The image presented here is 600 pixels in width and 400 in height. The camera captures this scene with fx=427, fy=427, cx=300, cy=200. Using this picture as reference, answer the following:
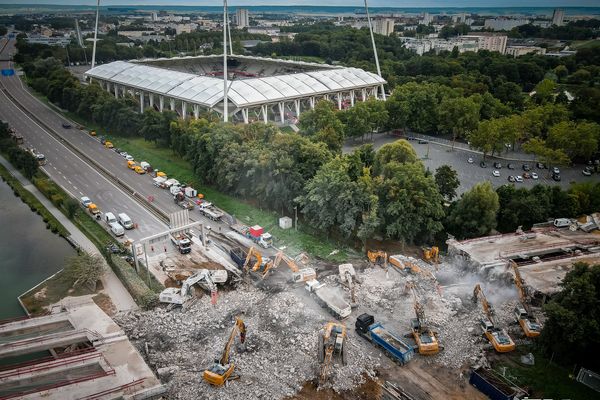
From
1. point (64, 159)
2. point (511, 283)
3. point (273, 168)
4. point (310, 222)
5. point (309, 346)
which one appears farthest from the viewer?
point (64, 159)

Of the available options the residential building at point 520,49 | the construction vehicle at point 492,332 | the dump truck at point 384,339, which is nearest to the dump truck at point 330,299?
the dump truck at point 384,339

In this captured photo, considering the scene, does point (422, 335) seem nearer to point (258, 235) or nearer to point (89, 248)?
point (258, 235)

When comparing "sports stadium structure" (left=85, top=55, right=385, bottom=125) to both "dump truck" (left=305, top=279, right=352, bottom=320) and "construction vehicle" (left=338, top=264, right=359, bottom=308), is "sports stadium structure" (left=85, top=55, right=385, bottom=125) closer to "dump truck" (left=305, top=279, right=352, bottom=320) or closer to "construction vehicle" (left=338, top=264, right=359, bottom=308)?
"construction vehicle" (left=338, top=264, right=359, bottom=308)

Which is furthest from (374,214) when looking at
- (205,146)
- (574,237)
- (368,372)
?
(205,146)

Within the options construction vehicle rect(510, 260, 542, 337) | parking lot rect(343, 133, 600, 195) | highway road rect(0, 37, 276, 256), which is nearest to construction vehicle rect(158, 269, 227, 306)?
highway road rect(0, 37, 276, 256)

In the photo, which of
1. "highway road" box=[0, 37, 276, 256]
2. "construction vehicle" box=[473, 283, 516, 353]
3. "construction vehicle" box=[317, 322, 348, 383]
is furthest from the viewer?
"highway road" box=[0, 37, 276, 256]

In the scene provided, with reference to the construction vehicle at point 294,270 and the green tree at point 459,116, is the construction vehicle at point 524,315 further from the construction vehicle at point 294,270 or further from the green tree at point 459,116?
the green tree at point 459,116

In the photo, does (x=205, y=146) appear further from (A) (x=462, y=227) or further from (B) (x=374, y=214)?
(A) (x=462, y=227)

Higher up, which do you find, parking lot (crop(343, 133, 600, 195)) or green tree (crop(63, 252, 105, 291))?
parking lot (crop(343, 133, 600, 195))
